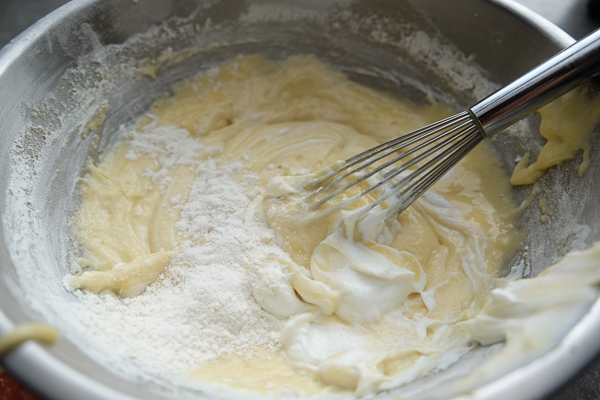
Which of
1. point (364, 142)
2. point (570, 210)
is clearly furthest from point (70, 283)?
point (570, 210)

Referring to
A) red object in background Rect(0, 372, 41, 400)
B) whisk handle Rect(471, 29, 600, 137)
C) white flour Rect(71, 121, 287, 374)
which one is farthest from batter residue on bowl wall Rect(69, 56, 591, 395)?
whisk handle Rect(471, 29, 600, 137)

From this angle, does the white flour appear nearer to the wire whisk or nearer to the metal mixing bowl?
the metal mixing bowl

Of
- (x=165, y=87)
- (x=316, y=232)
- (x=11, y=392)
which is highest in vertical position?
(x=165, y=87)

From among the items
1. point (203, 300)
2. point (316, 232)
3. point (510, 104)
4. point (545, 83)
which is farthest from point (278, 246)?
point (545, 83)

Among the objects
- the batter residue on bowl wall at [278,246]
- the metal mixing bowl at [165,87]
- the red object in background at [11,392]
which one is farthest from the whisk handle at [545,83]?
the red object in background at [11,392]

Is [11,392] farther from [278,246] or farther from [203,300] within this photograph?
[278,246]
